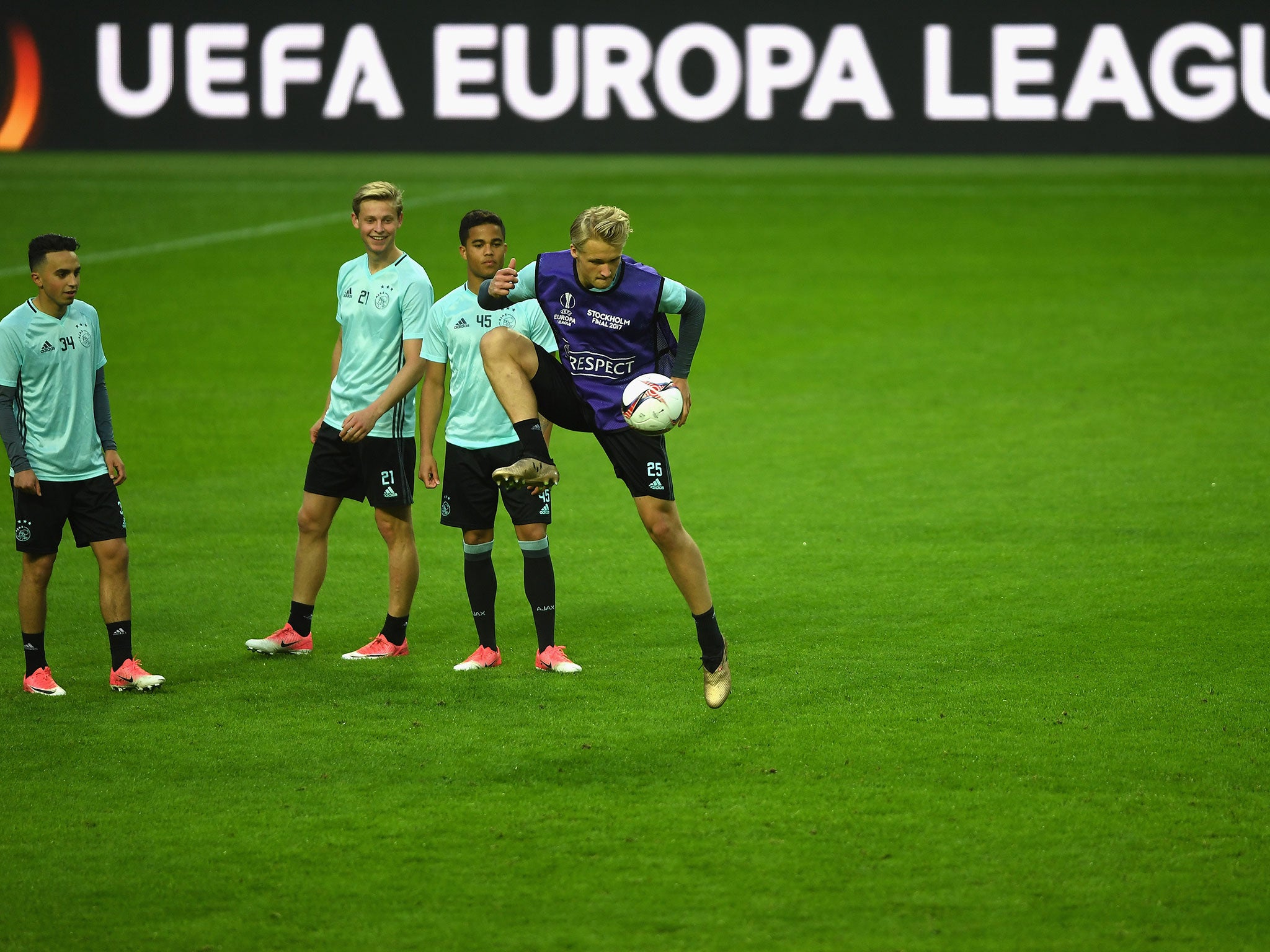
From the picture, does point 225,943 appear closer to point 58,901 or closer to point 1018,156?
point 58,901

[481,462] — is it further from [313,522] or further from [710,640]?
[710,640]

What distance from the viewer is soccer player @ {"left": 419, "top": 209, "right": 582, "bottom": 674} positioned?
24.5 ft

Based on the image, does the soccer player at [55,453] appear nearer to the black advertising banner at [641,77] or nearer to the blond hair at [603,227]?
the blond hair at [603,227]

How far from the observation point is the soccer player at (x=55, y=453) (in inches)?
273

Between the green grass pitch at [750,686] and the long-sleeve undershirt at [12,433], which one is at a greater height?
the long-sleeve undershirt at [12,433]

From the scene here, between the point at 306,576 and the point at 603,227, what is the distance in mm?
2523

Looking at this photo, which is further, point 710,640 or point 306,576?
point 306,576

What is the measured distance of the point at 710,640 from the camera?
671 cm

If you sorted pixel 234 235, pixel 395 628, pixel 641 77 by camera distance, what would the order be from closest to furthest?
pixel 395 628 → pixel 234 235 → pixel 641 77

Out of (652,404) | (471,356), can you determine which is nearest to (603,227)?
(652,404)

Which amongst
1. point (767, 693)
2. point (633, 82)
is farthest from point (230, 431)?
point (633, 82)

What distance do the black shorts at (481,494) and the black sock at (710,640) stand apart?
1.10 meters

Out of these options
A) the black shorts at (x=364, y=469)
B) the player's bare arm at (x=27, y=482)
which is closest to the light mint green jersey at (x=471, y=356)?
the black shorts at (x=364, y=469)

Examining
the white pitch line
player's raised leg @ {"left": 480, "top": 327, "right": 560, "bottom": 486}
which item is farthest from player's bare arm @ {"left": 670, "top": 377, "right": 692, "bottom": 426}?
the white pitch line
